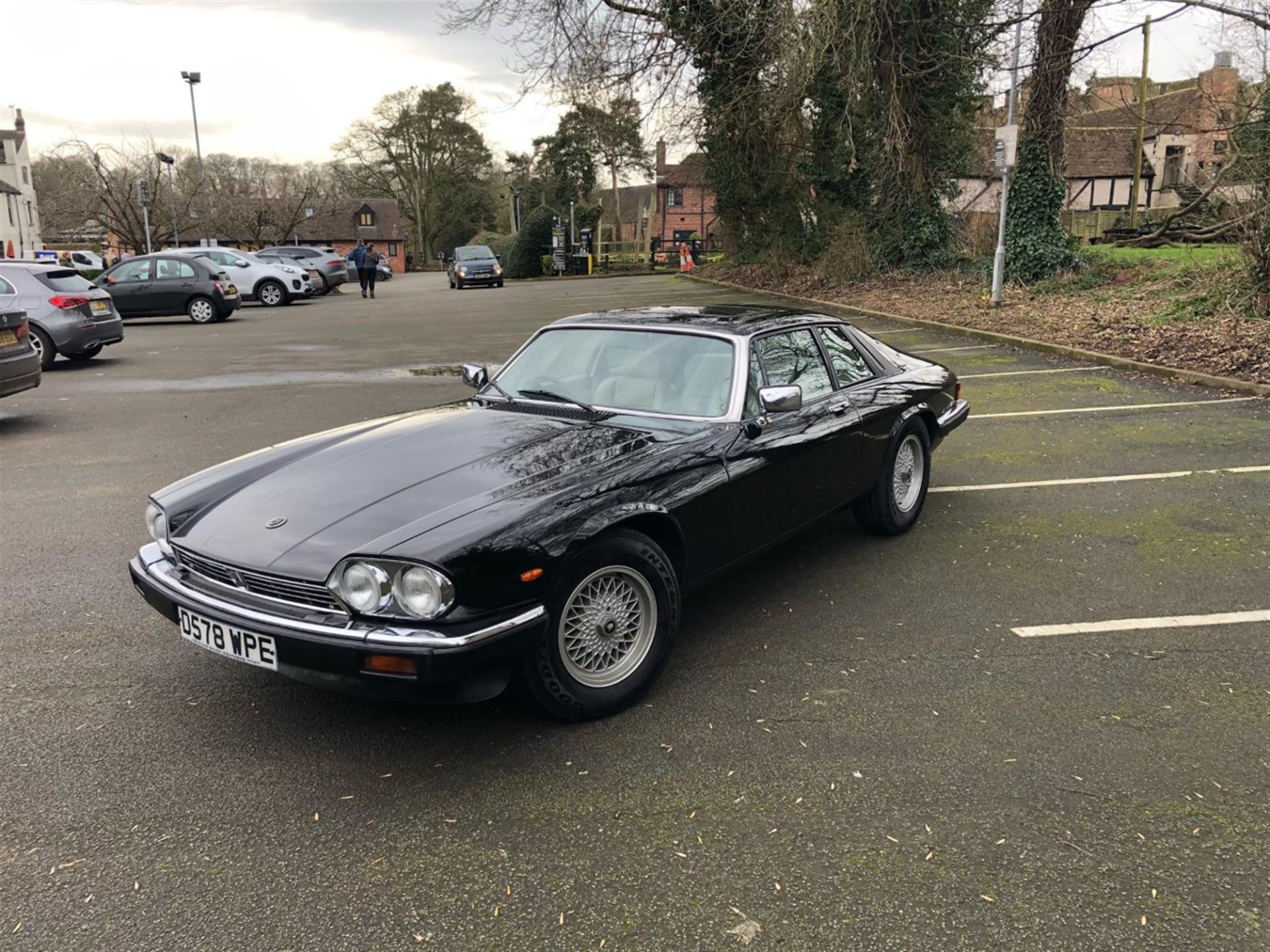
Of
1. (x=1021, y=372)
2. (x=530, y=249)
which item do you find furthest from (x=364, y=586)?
(x=530, y=249)

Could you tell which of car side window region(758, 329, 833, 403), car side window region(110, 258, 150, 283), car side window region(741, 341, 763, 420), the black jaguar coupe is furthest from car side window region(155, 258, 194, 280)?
car side window region(741, 341, 763, 420)

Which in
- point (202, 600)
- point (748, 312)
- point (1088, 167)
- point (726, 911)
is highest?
point (1088, 167)

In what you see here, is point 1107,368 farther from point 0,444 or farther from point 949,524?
point 0,444

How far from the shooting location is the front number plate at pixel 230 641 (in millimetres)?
2975

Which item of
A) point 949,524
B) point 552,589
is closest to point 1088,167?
point 949,524

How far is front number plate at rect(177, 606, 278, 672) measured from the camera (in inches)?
117

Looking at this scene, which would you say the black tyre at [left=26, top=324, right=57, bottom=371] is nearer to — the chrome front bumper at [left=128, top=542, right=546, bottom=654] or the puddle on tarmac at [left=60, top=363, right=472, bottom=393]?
the puddle on tarmac at [left=60, top=363, right=472, bottom=393]

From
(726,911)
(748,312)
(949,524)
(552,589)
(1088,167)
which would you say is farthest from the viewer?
(1088,167)

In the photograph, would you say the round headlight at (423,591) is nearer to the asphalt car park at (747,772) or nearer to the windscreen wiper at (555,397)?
the asphalt car park at (747,772)

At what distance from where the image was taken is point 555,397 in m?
4.52

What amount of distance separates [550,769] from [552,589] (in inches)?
24.2

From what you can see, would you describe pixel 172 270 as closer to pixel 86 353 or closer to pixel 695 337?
pixel 86 353

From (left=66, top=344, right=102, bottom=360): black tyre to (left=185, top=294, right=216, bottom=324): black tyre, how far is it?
7.04m

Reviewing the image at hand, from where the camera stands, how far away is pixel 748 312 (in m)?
→ 5.01
